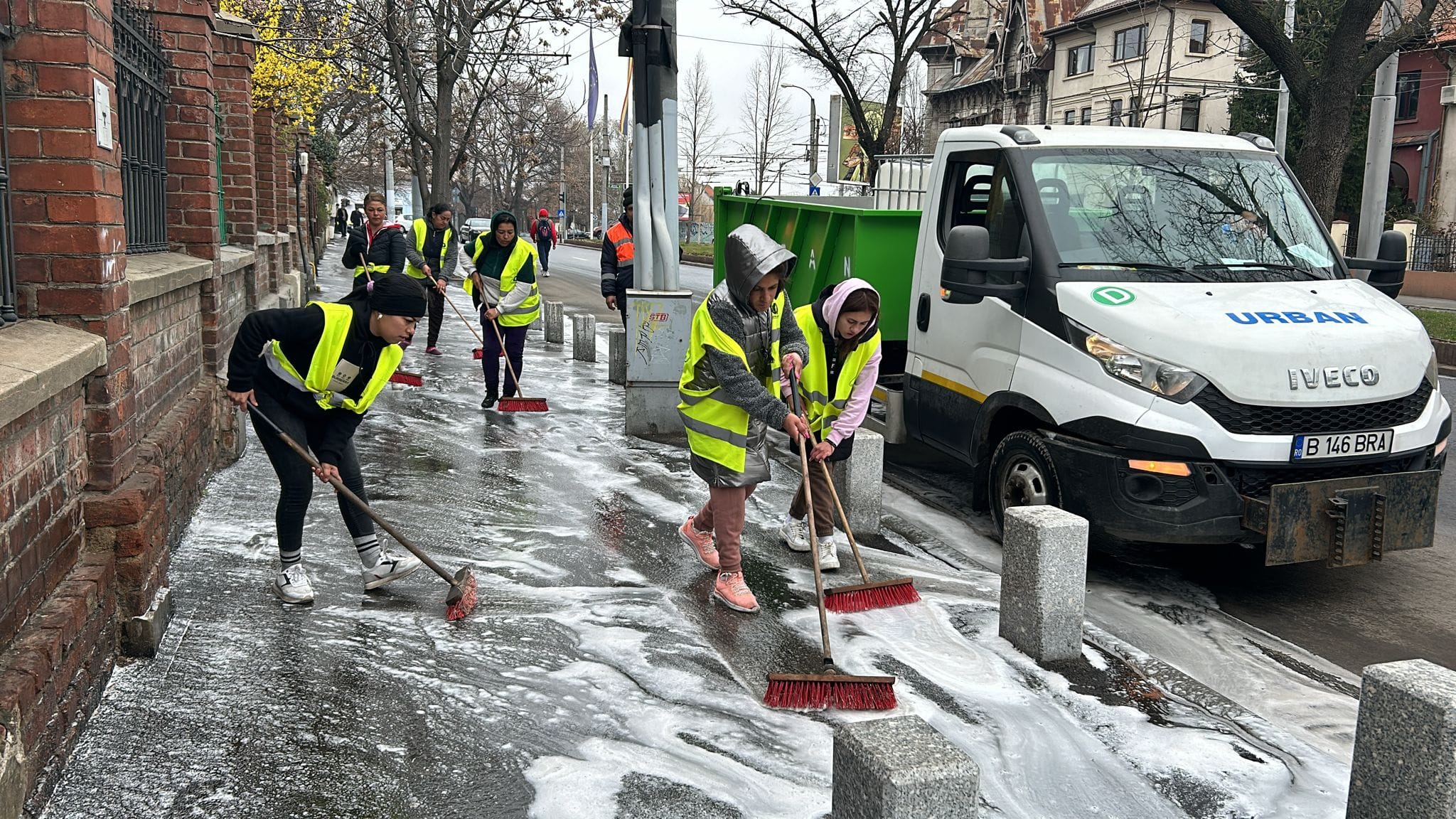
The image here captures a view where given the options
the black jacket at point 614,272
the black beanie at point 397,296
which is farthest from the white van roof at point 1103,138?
the black jacket at point 614,272

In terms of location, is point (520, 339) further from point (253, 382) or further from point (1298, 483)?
point (1298, 483)

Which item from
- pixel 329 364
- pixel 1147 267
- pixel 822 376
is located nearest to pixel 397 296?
pixel 329 364

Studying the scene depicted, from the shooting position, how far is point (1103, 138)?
665 cm

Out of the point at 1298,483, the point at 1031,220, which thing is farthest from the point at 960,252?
the point at 1298,483

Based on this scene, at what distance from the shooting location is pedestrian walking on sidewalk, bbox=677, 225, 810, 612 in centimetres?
495

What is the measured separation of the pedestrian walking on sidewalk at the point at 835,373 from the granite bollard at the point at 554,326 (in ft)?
34.4

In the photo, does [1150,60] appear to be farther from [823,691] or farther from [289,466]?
[823,691]

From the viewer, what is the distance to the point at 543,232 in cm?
3534

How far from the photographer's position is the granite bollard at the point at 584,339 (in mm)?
13742

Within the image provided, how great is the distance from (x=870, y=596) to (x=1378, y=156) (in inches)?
521

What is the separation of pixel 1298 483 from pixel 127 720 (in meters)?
4.69

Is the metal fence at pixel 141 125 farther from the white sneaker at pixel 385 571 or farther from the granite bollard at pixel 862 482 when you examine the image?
the granite bollard at pixel 862 482

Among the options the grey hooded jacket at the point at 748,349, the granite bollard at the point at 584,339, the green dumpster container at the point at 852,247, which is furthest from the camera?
the granite bollard at the point at 584,339

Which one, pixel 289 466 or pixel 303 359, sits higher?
pixel 303 359
